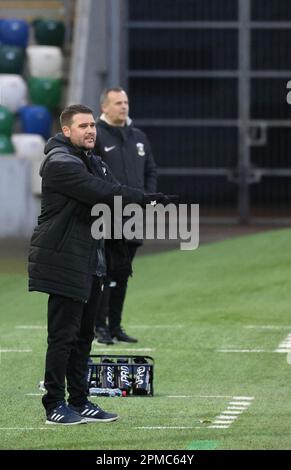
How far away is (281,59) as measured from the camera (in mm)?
25250

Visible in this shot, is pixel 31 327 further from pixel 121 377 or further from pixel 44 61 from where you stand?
pixel 44 61

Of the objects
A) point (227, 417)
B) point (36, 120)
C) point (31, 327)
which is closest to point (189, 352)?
point (31, 327)

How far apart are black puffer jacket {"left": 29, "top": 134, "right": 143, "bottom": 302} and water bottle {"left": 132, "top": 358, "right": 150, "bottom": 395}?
136cm

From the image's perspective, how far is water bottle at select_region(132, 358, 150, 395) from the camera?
10.4m

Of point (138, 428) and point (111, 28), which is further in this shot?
point (111, 28)

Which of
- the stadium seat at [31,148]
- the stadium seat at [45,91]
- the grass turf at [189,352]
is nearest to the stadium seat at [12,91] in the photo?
the stadium seat at [45,91]

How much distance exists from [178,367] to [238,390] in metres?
1.25

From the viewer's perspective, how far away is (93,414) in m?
9.34

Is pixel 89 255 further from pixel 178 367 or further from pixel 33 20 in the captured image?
pixel 33 20

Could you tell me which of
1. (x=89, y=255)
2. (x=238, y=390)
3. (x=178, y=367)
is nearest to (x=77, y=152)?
(x=89, y=255)

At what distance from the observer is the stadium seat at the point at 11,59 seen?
25328 mm

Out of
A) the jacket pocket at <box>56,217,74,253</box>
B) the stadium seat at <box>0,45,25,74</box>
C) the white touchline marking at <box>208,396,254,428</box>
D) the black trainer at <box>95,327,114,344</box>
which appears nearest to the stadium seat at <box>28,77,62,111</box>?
the stadium seat at <box>0,45,25,74</box>

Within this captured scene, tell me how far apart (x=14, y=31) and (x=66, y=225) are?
16865mm

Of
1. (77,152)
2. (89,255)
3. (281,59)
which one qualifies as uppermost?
(281,59)
